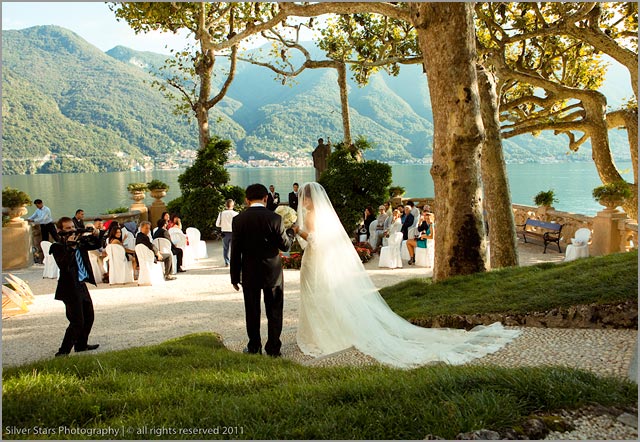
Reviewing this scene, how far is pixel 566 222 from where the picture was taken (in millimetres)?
16328

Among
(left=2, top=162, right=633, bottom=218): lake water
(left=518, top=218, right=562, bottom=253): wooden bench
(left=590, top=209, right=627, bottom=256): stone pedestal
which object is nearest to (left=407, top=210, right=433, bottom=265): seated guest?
(left=518, top=218, right=562, bottom=253): wooden bench

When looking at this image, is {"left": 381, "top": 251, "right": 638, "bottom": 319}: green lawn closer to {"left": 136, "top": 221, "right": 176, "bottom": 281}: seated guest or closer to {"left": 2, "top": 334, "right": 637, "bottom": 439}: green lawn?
{"left": 2, "top": 334, "right": 637, "bottom": 439}: green lawn

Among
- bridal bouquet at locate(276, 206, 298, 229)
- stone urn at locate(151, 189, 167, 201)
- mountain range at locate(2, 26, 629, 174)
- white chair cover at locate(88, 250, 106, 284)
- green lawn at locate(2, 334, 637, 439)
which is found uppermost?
mountain range at locate(2, 26, 629, 174)

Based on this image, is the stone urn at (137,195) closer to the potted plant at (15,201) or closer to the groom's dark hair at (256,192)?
the potted plant at (15,201)

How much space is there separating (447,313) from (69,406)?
4.51 meters

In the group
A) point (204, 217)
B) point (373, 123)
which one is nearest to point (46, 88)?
point (373, 123)

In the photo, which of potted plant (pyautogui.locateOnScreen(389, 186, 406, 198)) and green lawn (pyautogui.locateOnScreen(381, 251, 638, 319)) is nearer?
green lawn (pyautogui.locateOnScreen(381, 251, 638, 319))

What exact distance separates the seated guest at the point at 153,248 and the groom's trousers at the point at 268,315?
669 cm

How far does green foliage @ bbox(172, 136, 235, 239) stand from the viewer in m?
19.2

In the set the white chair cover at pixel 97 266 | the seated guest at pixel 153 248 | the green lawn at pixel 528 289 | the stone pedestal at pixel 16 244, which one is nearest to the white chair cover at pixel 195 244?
the seated guest at pixel 153 248

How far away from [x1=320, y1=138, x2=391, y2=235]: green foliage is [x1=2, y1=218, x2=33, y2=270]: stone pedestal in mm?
9799

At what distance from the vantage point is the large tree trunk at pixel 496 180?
1025 cm

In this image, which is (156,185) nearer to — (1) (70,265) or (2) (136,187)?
(2) (136,187)

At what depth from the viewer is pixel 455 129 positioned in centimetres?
818
